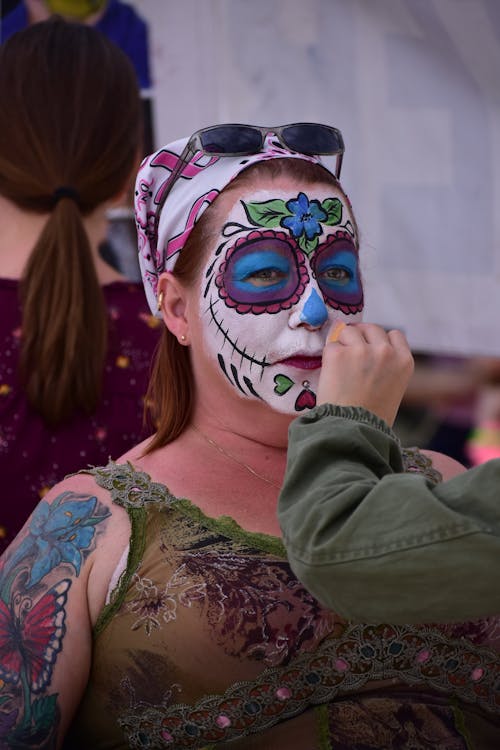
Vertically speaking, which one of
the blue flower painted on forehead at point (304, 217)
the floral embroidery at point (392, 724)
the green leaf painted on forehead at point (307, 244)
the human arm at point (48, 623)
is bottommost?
the floral embroidery at point (392, 724)

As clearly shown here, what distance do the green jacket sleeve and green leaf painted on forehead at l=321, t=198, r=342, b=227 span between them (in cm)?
87

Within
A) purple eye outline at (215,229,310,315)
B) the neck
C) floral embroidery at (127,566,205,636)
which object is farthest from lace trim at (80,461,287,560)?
the neck

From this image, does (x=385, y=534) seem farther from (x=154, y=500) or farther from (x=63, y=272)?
(x=63, y=272)

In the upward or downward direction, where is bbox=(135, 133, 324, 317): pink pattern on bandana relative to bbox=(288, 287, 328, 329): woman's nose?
upward

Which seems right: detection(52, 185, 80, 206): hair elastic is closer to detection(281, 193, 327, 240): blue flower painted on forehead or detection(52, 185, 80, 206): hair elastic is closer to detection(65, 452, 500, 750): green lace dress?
detection(281, 193, 327, 240): blue flower painted on forehead

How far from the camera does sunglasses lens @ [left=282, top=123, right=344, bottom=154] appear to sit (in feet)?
8.72

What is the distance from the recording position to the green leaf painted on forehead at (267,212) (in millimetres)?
2520

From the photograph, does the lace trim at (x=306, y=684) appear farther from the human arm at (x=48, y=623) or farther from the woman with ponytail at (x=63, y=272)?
the woman with ponytail at (x=63, y=272)

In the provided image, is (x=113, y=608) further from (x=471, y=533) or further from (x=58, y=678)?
(x=471, y=533)

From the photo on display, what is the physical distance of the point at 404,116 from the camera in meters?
3.60

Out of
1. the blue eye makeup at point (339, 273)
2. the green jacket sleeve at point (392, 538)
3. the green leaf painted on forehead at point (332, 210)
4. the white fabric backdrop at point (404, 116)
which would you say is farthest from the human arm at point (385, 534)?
the white fabric backdrop at point (404, 116)

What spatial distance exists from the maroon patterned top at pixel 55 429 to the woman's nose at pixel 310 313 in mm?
895

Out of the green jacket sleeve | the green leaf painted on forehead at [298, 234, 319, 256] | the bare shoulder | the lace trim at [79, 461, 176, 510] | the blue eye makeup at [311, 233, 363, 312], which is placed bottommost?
the bare shoulder

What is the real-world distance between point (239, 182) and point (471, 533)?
3.75 feet
